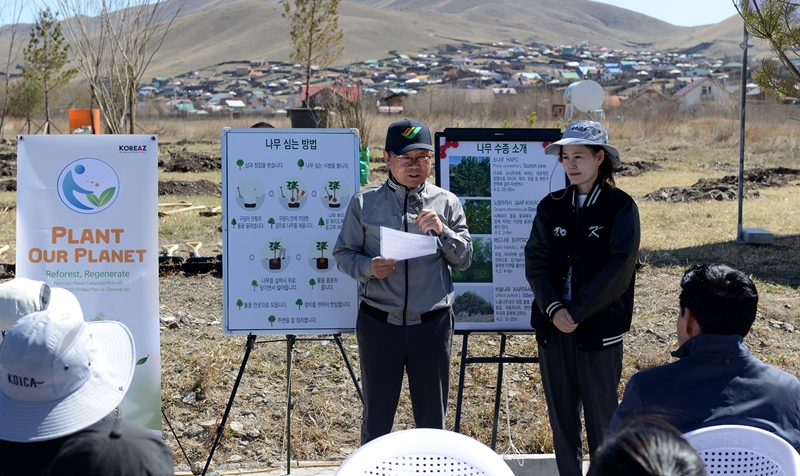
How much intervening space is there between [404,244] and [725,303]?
1415 millimetres

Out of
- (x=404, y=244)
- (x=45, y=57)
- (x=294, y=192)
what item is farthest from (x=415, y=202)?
(x=45, y=57)

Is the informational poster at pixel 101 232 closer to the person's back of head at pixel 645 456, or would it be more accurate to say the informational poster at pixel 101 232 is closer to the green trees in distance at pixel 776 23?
the person's back of head at pixel 645 456

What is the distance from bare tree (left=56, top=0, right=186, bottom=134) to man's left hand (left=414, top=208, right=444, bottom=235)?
10.8 meters

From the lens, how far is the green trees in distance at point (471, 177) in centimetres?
429

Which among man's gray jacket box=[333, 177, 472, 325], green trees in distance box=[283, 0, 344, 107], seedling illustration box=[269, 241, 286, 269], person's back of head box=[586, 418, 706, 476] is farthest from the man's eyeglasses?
green trees in distance box=[283, 0, 344, 107]

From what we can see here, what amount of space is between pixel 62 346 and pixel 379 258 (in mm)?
1740

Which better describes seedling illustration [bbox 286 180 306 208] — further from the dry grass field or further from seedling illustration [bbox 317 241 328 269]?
the dry grass field

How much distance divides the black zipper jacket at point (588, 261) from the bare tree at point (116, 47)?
10940mm

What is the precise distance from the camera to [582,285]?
3.42 metres

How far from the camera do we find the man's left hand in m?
3.43

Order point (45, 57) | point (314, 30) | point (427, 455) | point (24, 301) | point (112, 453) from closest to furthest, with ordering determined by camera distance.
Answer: point (112, 453) → point (427, 455) → point (24, 301) → point (314, 30) → point (45, 57)

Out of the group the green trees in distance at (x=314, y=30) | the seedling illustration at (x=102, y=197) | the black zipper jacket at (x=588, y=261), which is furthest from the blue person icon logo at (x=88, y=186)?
the green trees in distance at (x=314, y=30)

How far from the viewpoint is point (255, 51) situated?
522 feet

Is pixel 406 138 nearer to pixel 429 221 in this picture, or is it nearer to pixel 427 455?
pixel 429 221
